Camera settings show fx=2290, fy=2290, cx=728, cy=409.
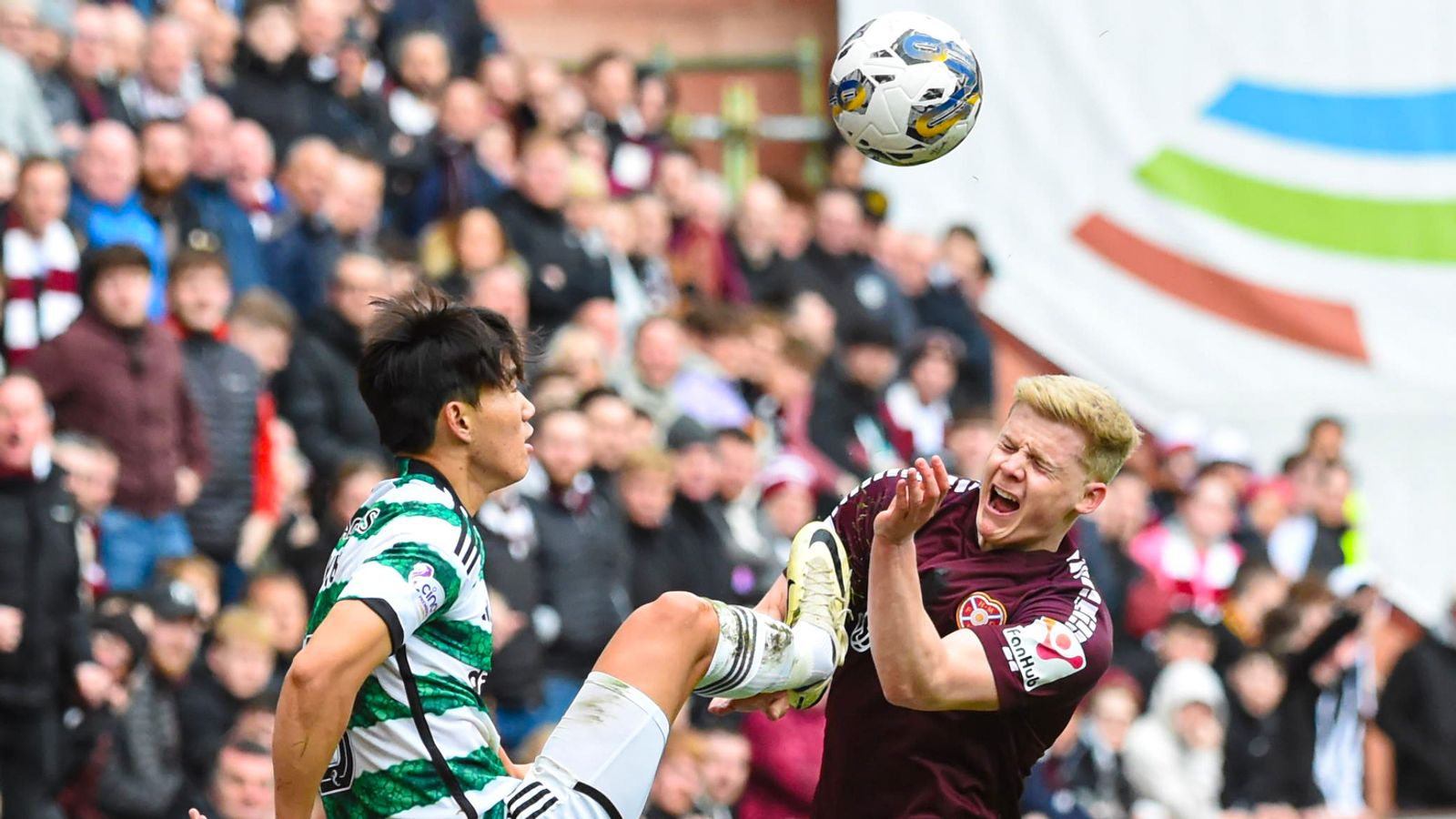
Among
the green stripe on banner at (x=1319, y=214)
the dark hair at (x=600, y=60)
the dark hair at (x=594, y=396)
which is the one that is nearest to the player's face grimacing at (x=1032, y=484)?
the dark hair at (x=594, y=396)

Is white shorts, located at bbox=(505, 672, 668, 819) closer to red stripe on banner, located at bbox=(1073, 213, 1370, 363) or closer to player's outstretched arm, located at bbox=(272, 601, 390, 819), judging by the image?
player's outstretched arm, located at bbox=(272, 601, 390, 819)

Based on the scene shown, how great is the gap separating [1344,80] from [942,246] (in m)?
3.81

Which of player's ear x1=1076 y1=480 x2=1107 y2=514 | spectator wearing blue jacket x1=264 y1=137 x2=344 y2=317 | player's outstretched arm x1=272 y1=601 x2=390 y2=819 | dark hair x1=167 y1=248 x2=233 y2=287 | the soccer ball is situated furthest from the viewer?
spectator wearing blue jacket x1=264 y1=137 x2=344 y2=317

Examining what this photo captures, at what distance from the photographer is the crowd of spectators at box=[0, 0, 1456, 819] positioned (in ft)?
30.0

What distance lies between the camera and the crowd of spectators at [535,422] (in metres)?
9.13

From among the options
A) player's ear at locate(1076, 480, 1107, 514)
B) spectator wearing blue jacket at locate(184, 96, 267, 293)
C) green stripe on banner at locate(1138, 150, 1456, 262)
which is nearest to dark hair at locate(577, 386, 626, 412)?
spectator wearing blue jacket at locate(184, 96, 267, 293)

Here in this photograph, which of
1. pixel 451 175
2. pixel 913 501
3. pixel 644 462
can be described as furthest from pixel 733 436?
pixel 913 501

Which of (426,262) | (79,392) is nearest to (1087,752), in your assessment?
(426,262)

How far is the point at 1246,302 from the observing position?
57.0 feet

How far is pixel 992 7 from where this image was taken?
16625mm

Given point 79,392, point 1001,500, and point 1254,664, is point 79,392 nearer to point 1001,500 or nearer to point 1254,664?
point 1001,500

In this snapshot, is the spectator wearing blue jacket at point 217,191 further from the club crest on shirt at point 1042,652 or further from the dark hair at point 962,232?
the club crest on shirt at point 1042,652

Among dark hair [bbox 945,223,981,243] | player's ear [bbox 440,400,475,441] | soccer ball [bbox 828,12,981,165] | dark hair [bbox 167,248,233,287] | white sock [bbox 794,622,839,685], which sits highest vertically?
soccer ball [bbox 828,12,981,165]

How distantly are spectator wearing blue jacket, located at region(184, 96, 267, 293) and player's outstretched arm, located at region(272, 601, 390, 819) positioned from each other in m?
6.49
